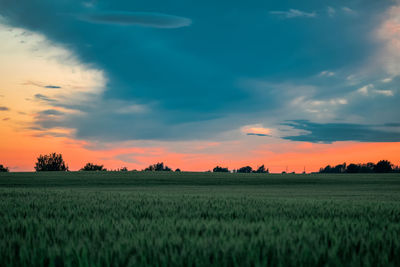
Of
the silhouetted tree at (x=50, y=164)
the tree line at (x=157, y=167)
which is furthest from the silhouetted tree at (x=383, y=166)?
the silhouetted tree at (x=50, y=164)

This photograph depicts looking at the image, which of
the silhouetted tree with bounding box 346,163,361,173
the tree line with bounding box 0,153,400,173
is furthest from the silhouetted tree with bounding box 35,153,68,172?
the silhouetted tree with bounding box 346,163,361,173

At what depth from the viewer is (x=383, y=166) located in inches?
5187

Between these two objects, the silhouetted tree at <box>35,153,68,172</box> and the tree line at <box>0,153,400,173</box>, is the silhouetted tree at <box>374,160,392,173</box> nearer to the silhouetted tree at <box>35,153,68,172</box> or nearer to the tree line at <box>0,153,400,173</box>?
the tree line at <box>0,153,400,173</box>

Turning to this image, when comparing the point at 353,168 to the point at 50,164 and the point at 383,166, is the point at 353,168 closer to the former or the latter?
the point at 383,166

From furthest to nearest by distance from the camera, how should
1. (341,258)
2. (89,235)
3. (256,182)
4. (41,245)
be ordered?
1. (256,182)
2. (89,235)
3. (41,245)
4. (341,258)

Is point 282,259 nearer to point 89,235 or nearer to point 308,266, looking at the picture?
point 308,266

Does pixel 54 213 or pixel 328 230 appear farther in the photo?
pixel 54 213

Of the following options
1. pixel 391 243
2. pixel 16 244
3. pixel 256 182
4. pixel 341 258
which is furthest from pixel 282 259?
pixel 256 182

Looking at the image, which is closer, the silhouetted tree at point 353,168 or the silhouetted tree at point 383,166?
the silhouetted tree at point 383,166

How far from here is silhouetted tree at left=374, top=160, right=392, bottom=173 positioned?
12982cm

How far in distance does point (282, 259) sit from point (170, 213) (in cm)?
437

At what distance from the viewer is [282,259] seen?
3.20 meters

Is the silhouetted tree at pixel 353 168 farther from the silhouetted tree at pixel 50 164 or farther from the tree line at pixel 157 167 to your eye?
the silhouetted tree at pixel 50 164

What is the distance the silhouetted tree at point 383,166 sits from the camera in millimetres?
129825
